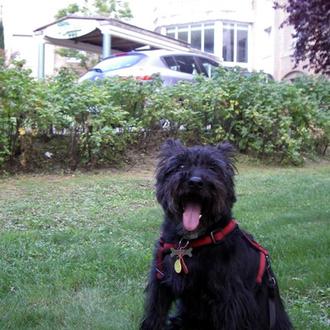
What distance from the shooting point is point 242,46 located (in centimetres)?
3875

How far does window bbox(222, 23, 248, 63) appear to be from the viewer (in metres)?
37.9

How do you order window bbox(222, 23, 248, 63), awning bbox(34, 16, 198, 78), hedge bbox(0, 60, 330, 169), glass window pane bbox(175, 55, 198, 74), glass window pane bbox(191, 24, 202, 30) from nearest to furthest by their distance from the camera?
1. hedge bbox(0, 60, 330, 169)
2. glass window pane bbox(175, 55, 198, 74)
3. awning bbox(34, 16, 198, 78)
4. window bbox(222, 23, 248, 63)
5. glass window pane bbox(191, 24, 202, 30)

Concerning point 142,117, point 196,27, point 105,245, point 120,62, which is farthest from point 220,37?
point 105,245

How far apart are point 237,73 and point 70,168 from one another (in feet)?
14.1

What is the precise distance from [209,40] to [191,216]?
3580 centimetres

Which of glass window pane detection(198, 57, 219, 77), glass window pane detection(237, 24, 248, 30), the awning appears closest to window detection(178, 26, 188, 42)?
glass window pane detection(237, 24, 248, 30)

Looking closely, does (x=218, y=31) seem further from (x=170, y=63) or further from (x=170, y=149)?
(x=170, y=149)

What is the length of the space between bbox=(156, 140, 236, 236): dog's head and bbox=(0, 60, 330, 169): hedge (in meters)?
6.75

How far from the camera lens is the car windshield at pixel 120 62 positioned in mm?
14180

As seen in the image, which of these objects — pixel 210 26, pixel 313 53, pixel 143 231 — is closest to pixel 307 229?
pixel 143 231

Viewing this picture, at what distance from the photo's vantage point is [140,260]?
5320 mm

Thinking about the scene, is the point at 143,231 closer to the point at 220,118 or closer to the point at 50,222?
the point at 50,222

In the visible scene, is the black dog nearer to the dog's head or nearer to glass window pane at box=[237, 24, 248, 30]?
the dog's head

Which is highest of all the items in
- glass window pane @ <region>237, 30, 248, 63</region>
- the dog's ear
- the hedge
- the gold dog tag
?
glass window pane @ <region>237, 30, 248, 63</region>
